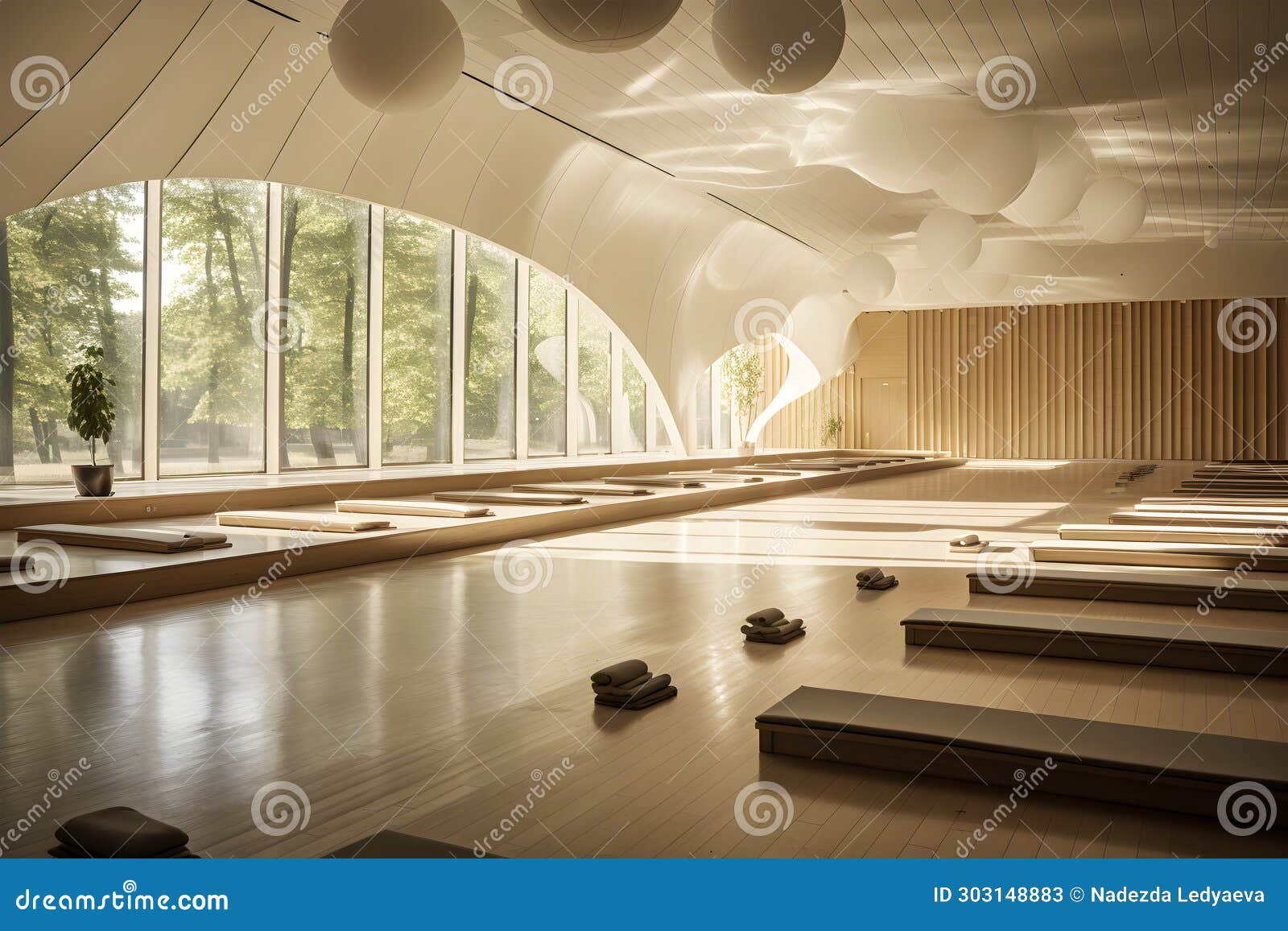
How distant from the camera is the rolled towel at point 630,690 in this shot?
12.9ft

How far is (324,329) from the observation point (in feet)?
44.3

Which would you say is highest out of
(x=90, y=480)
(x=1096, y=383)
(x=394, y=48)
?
(x=394, y=48)

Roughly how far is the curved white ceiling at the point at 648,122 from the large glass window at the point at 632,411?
10.8 feet

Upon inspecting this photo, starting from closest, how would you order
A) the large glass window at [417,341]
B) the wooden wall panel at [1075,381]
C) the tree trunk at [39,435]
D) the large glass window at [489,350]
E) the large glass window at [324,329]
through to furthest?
the tree trunk at [39,435]
the large glass window at [324,329]
the large glass window at [417,341]
the large glass window at [489,350]
the wooden wall panel at [1075,381]

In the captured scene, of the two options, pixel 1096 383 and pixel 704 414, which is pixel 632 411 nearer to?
pixel 704 414

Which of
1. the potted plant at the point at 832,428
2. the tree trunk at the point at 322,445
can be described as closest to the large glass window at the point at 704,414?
the potted plant at the point at 832,428

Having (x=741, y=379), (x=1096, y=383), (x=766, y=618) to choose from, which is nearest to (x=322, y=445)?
(x=766, y=618)

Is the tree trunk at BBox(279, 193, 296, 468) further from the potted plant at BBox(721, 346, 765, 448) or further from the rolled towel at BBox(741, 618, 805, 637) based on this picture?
the potted plant at BBox(721, 346, 765, 448)

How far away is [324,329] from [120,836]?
11.8 m

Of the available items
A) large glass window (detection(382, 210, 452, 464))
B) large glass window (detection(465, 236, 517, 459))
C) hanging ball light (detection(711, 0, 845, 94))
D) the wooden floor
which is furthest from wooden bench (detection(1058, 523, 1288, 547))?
large glass window (detection(465, 236, 517, 459))

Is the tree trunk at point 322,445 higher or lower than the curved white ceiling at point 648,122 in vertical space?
lower

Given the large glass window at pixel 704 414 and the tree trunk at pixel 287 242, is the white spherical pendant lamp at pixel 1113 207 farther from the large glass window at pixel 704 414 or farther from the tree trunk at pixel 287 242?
the large glass window at pixel 704 414

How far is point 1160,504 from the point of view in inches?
447

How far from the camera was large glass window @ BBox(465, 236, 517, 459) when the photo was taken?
639 inches
